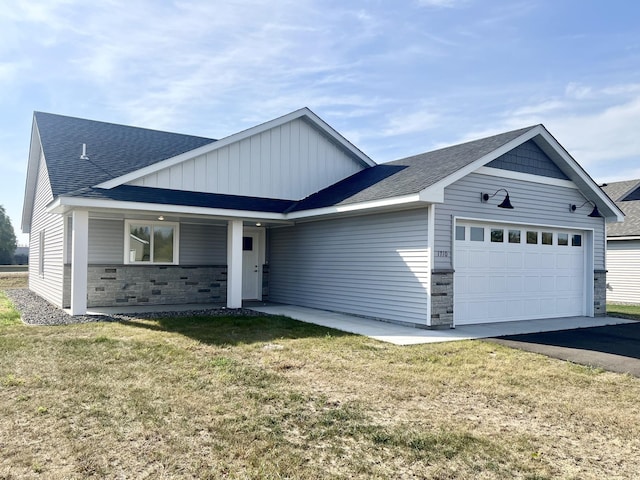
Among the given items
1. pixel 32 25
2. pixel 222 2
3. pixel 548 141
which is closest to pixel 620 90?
pixel 548 141

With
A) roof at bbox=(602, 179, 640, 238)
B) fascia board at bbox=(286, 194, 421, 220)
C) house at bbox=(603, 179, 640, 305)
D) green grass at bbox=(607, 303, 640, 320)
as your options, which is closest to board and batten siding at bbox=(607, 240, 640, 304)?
A: house at bbox=(603, 179, 640, 305)

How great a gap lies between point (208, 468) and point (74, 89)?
13.2 metres

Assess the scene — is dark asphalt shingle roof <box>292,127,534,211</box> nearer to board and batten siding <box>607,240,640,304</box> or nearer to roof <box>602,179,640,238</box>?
roof <box>602,179,640,238</box>

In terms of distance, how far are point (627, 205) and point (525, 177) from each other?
1249 cm

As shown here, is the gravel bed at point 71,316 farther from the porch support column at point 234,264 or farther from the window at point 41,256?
the window at point 41,256

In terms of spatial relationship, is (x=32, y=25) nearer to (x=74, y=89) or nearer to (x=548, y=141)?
(x=74, y=89)

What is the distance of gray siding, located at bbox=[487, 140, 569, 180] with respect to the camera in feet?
37.4

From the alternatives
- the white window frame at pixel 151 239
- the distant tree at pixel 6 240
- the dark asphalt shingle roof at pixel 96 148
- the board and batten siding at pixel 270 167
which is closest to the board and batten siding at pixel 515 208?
the board and batten siding at pixel 270 167

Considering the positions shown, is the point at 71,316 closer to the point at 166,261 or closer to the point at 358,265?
the point at 166,261

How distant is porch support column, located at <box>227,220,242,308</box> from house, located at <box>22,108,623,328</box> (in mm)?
34

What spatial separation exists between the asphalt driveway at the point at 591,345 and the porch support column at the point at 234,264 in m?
6.79

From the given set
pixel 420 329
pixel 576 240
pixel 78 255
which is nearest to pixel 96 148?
pixel 78 255

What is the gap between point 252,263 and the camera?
15828mm

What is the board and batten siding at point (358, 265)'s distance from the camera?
10406mm
